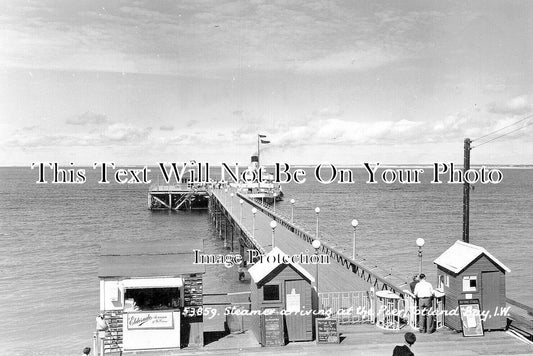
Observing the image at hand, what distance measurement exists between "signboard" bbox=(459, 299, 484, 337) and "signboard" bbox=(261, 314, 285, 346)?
15.5 feet

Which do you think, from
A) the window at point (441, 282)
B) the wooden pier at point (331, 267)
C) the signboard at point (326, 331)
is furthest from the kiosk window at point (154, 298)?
the window at point (441, 282)

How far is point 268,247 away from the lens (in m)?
29.1

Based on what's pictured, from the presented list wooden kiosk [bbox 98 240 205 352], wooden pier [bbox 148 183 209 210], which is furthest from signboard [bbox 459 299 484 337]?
wooden pier [bbox 148 183 209 210]

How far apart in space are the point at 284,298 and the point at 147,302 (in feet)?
11.5

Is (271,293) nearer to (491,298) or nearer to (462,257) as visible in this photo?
(462,257)

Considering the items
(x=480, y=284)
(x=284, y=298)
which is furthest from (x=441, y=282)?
(x=284, y=298)

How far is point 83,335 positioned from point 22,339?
95.1 inches

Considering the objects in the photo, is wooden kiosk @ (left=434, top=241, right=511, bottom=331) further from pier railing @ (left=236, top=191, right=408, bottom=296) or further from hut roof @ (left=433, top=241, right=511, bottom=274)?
pier railing @ (left=236, top=191, right=408, bottom=296)

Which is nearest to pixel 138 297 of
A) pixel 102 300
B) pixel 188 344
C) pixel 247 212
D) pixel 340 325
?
pixel 102 300

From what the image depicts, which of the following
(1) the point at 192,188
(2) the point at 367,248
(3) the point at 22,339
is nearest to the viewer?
(3) the point at 22,339

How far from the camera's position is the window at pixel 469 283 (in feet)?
46.4

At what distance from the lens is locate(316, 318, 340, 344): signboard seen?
43.1 ft

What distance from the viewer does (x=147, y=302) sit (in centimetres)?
1346

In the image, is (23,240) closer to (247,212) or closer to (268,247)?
(247,212)
